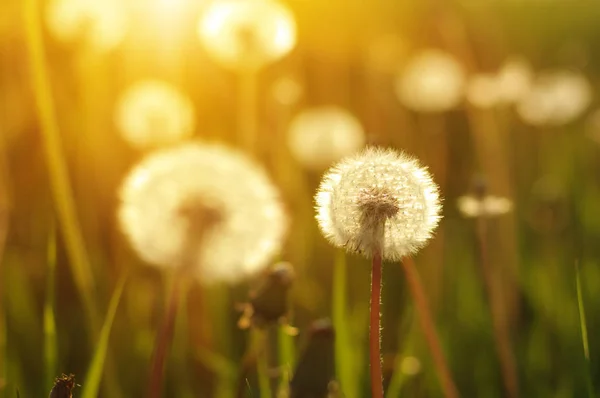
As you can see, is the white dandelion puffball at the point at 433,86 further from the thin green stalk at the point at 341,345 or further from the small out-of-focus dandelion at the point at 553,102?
the thin green stalk at the point at 341,345

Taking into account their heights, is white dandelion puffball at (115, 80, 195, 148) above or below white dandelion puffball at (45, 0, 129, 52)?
below

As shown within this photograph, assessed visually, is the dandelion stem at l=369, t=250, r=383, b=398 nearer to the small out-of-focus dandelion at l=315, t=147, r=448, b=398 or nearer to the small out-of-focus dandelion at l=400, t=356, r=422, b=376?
the small out-of-focus dandelion at l=315, t=147, r=448, b=398

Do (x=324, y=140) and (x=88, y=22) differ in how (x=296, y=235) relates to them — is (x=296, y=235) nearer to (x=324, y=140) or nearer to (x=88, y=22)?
(x=324, y=140)

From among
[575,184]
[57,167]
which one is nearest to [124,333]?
[57,167]

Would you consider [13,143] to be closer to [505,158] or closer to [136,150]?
[136,150]

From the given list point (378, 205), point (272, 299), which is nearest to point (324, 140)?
point (272, 299)

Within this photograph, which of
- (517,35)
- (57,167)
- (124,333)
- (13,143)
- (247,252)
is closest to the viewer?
(247,252)

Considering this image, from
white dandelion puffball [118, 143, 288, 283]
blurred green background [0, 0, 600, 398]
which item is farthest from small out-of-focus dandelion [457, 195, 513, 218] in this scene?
white dandelion puffball [118, 143, 288, 283]
